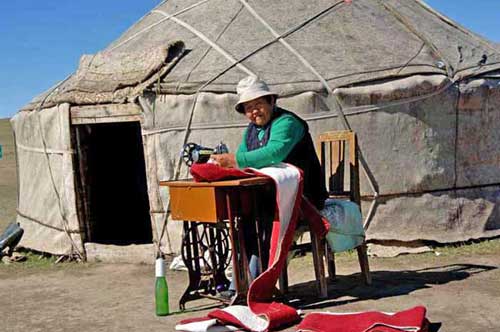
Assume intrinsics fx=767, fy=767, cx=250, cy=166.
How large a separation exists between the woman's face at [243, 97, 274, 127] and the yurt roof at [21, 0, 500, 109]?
1.89 meters

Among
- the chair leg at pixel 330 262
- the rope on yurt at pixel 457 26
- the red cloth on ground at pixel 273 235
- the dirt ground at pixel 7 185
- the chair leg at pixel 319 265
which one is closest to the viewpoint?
the red cloth on ground at pixel 273 235

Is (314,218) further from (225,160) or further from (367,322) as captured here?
(367,322)

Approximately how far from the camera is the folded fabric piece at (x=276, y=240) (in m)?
3.92

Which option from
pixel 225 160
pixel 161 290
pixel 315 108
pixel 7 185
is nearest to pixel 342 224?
pixel 225 160

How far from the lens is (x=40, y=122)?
7.14m

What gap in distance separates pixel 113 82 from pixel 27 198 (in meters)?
1.92

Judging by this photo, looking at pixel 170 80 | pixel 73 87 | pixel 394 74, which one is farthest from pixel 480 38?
pixel 73 87

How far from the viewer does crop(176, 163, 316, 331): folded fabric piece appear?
3922mm

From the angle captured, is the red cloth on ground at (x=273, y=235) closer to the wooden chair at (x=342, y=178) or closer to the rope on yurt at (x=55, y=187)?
the wooden chair at (x=342, y=178)

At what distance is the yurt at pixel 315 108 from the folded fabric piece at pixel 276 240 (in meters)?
2.11

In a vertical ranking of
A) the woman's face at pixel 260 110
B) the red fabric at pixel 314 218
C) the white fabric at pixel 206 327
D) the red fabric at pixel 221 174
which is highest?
the woman's face at pixel 260 110

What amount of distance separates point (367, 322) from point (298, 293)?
1155mm

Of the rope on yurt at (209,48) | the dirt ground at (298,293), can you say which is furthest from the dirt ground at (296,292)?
the rope on yurt at (209,48)

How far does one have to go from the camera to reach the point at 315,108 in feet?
20.4
